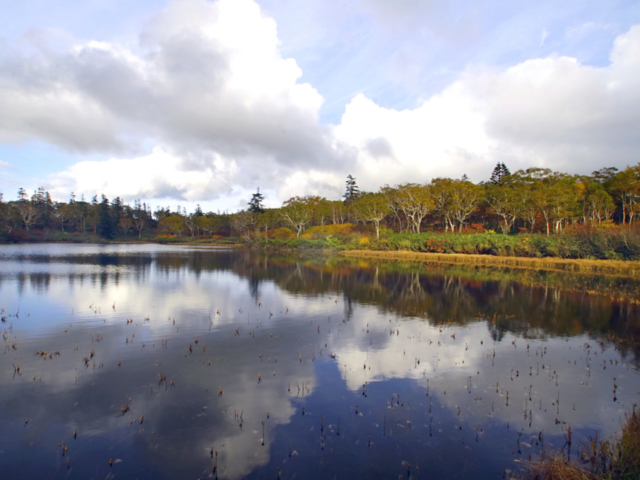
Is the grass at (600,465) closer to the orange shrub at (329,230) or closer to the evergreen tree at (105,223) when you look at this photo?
the orange shrub at (329,230)

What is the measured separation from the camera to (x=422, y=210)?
54750mm

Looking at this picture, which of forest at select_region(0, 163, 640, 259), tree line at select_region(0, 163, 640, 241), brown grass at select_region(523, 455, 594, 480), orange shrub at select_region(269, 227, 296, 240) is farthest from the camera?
orange shrub at select_region(269, 227, 296, 240)

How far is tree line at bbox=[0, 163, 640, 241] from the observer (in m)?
47.0

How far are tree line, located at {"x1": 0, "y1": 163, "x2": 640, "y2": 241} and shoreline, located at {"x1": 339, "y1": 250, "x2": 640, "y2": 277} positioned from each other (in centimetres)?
811

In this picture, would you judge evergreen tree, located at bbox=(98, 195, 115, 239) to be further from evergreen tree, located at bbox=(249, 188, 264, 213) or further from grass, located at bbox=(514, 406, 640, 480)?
grass, located at bbox=(514, 406, 640, 480)

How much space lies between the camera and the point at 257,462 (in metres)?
5.62

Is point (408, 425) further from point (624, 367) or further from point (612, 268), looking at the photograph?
point (612, 268)

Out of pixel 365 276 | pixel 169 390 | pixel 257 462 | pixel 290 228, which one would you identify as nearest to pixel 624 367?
pixel 257 462

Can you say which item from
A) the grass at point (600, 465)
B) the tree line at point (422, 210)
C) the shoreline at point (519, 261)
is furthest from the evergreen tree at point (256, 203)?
the grass at point (600, 465)

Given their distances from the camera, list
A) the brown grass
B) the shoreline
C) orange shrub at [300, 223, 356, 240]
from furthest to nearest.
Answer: orange shrub at [300, 223, 356, 240], the shoreline, the brown grass

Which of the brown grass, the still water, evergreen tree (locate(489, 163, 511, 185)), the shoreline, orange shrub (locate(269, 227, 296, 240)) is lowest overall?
the still water

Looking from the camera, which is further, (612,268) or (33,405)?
(612,268)

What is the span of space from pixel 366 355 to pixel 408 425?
3.67m

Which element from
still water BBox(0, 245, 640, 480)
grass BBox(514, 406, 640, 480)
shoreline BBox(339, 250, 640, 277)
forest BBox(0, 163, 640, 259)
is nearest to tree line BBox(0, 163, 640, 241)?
forest BBox(0, 163, 640, 259)
